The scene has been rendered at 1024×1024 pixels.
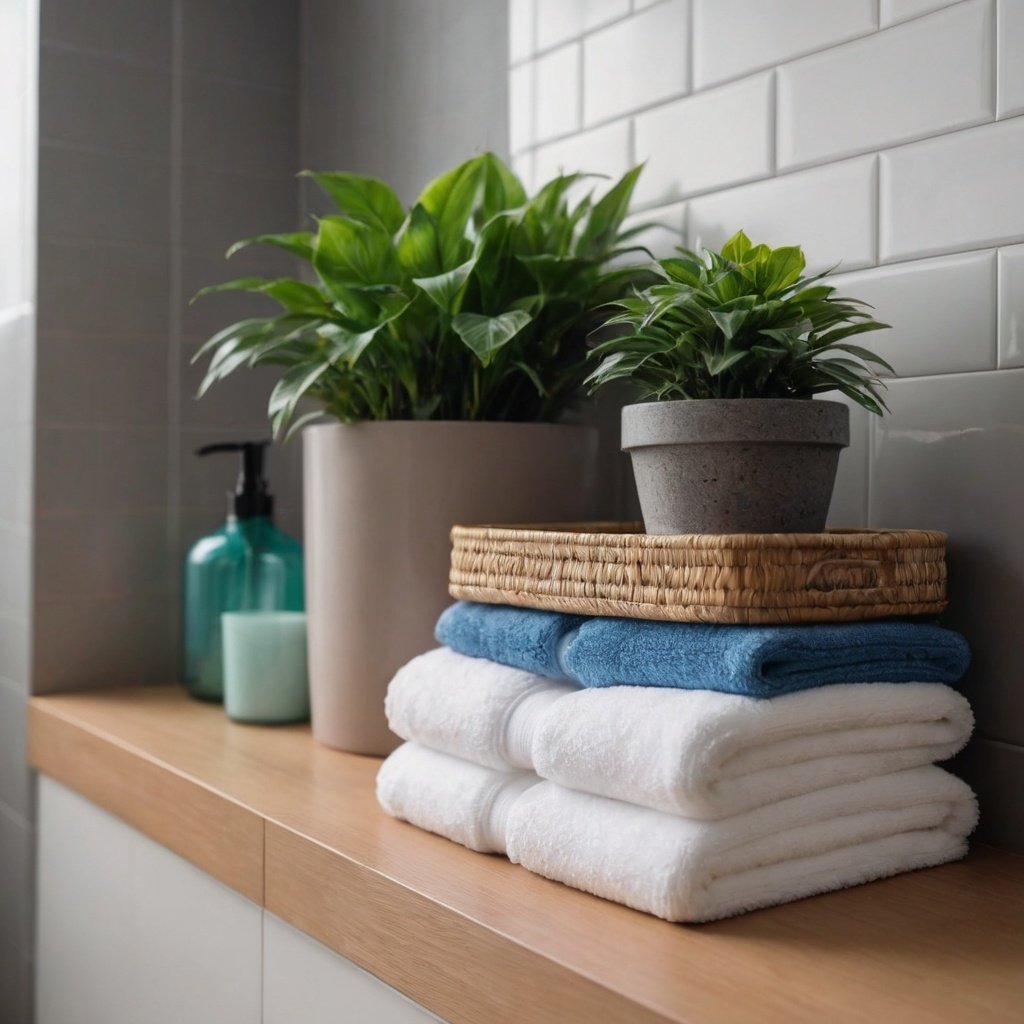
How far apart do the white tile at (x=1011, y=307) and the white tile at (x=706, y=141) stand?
220mm

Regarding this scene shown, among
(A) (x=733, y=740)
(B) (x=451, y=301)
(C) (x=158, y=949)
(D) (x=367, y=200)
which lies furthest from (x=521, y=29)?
(C) (x=158, y=949)

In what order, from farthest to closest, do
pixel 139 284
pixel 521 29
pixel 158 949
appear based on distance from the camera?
pixel 139 284
pixel 521 29
pixel 158 949

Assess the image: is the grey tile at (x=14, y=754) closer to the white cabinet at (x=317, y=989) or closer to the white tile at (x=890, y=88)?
the white cabinet at (x=317, y=989)

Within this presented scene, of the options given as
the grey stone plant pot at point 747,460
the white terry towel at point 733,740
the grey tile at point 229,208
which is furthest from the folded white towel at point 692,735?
the grey tile at point 229,208

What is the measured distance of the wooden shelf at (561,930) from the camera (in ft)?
1.75

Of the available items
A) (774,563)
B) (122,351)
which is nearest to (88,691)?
(122,351)

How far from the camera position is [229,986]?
900mm

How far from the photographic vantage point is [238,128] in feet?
4.85

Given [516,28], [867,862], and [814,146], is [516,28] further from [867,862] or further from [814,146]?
[867,862]

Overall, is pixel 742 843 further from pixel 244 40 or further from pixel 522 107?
pixel 244 40

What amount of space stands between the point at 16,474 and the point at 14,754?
0.33 metres

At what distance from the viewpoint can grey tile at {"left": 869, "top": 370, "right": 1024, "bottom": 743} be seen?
0.75m

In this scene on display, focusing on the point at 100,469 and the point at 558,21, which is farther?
the point at 100,469

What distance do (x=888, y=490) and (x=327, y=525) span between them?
466mm
